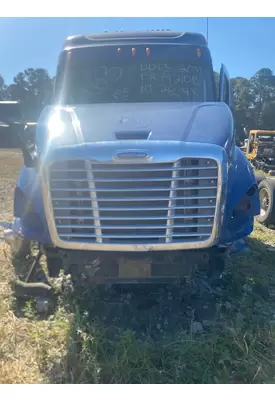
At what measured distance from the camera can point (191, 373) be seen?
3082 millimetres

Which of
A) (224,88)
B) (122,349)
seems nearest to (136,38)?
(224,88)

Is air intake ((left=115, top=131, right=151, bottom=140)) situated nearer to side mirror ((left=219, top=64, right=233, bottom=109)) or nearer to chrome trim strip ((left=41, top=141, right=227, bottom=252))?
chrome trim strip ((left=41, top=141, right=227, bottom=252))

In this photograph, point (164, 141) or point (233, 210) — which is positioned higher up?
point (164, 141)

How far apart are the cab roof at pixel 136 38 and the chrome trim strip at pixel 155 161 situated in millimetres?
2013

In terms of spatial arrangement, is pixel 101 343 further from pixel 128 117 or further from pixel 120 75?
pixel 120 75

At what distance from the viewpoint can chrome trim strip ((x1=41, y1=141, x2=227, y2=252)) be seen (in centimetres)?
303

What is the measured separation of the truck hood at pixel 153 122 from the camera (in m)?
3.24

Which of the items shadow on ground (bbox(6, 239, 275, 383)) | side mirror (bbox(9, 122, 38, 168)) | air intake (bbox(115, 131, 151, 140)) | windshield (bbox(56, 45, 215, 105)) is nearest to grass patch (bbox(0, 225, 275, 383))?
shadow on ground (bbox(6, 239, 275, 383))

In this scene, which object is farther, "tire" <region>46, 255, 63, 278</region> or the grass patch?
"tire" <region>46, 255, 63, 278</region>

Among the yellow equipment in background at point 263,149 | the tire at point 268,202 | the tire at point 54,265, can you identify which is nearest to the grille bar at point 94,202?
the tire at point 54,265

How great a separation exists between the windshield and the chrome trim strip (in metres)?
1.43

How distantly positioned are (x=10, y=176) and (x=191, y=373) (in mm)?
11266

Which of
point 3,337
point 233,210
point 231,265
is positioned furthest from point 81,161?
point 231,265

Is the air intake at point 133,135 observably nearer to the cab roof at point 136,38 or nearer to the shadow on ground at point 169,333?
the shadow on ground at point 169,333
